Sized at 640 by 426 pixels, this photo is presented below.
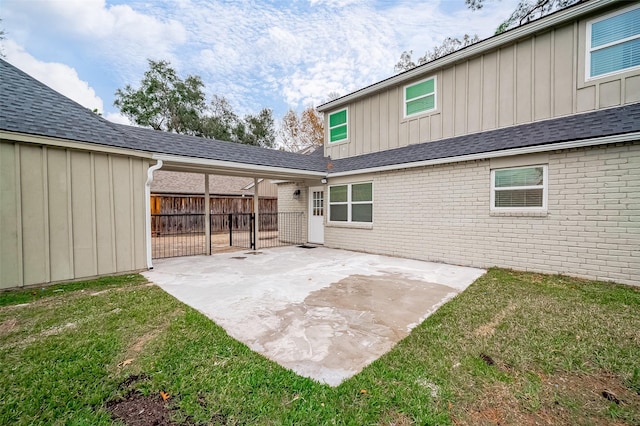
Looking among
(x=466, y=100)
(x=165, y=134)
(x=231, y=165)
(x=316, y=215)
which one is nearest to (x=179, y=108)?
(x=165, y=134)

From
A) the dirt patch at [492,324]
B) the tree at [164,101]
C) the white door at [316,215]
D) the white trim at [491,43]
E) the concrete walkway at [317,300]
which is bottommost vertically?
the concrete walkway at [317,300]

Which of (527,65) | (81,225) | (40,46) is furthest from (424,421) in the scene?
(40,46)

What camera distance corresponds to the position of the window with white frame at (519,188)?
18.1 ft

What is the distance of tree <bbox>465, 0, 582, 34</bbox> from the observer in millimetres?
10164

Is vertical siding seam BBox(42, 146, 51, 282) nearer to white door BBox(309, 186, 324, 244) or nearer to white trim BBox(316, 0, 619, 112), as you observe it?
white door BBox(309, 186, 324, 244)

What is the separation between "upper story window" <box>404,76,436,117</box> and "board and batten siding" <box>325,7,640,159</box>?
0.53 feet

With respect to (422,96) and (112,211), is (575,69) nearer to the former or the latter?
(422,96)

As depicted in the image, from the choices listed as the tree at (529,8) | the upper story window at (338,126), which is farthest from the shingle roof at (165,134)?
the tree at (529,8)

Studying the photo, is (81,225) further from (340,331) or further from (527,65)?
(527,65)

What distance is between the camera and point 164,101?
78.6 feet

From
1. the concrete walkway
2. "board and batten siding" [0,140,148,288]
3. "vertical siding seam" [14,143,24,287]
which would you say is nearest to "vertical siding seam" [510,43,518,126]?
the concrete walkway

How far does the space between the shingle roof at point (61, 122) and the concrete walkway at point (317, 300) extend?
2825 mm

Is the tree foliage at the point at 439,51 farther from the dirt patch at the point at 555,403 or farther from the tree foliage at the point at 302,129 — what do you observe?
the dirt patch at the point at 555,403

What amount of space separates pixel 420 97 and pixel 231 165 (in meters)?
5.95
